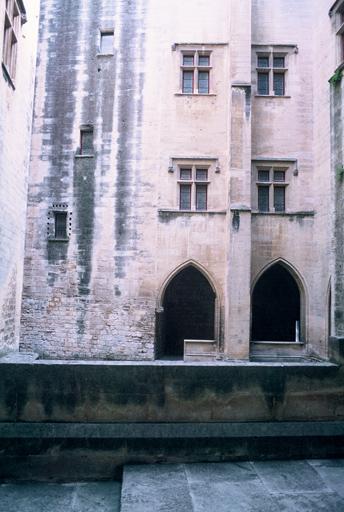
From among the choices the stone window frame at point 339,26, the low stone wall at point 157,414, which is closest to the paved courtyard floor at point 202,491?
the low stone wall at point 157,414

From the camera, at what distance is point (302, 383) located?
218 inches

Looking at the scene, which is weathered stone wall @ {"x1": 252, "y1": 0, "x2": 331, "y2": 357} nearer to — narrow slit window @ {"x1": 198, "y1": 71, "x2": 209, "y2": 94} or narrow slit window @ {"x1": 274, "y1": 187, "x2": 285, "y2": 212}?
narrow slit window @ {"x1": 274, "y1": 187, "x2": 285, "y2": 212}

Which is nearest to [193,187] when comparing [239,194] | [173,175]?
[173,175]

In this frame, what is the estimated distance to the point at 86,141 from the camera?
12258 mm

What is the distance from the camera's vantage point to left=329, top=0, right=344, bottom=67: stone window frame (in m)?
10.3

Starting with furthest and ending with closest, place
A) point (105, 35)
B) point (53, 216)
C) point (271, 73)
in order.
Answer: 1. point (105, 35)
2. point (271, 73)
3. point (53, 216)

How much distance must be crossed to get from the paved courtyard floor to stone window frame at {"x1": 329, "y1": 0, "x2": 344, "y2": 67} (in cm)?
975

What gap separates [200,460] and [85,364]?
1.99 metres

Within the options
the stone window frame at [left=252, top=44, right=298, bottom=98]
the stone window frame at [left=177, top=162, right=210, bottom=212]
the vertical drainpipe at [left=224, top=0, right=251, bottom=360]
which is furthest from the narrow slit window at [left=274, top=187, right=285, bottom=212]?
the stone window frame at [left=252, top=44, right=298, bottom=98]

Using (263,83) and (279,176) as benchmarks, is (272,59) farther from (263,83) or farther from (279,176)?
(279,176)

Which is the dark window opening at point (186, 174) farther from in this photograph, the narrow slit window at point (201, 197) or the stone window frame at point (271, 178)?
the stone window frame at point (271, 178)

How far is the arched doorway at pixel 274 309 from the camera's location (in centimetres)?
1264

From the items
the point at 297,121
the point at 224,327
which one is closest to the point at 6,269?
the point at 224,327

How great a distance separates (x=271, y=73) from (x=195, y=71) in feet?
7.84
